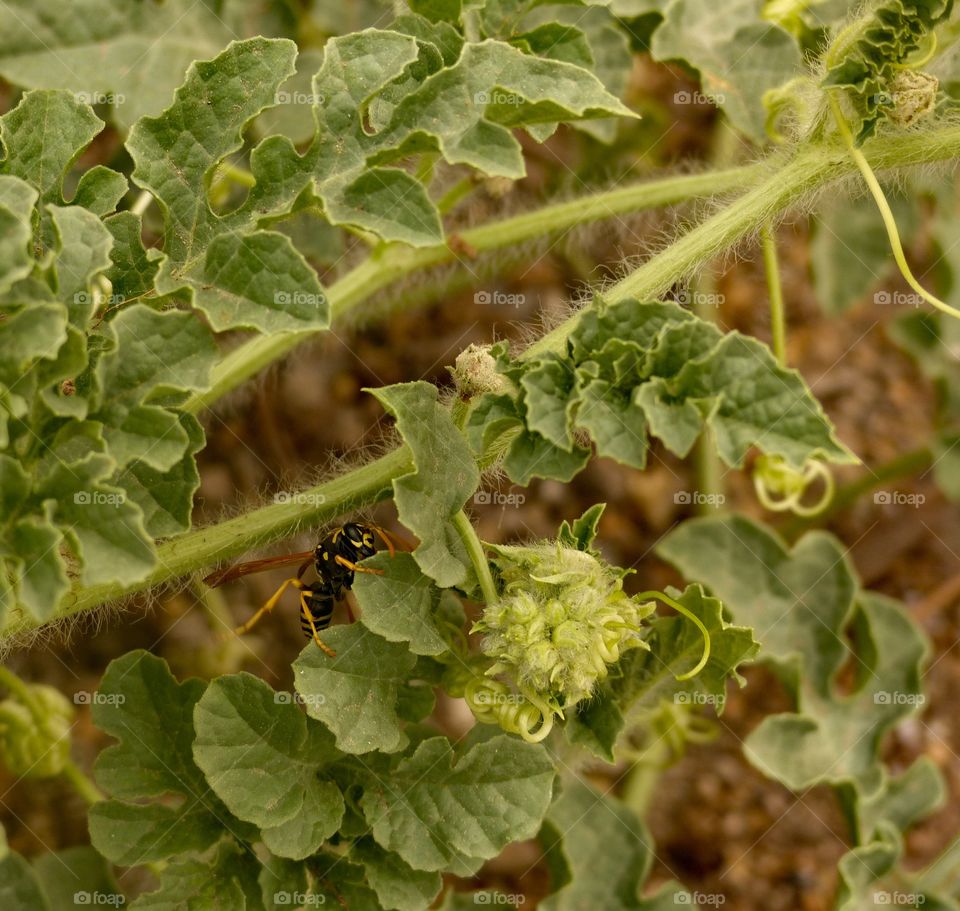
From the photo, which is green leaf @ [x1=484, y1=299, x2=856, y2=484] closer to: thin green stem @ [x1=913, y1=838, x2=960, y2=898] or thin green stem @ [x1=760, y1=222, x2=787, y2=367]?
thin green stem @ [x1=760, y1=222, x2=787, y2=367]

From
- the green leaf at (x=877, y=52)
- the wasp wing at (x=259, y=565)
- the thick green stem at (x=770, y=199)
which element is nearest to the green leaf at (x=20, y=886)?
the wasp wing at (x=259, y=565)

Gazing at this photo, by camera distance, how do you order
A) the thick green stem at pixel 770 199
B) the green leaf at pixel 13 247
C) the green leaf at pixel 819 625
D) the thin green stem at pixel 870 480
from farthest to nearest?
the thin green stem at pixel 870 480 < the green leaf at pixel 819 625 < the thick green stem at pixel 770 199 < the green leaf at pixel 13 247

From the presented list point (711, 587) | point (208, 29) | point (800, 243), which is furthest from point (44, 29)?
point (800, 243)

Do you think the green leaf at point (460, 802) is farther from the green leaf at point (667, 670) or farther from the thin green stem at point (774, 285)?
the thin green stem at point (774, 285)

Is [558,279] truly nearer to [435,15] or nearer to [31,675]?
[435,15]

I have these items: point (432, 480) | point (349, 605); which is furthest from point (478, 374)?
point (349, 605)

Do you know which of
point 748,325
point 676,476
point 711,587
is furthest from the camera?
point 748,325

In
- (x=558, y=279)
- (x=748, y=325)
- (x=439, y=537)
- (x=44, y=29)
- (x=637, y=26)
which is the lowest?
(x=748, y=325)

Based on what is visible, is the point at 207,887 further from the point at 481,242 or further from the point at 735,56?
the point at 735,56
